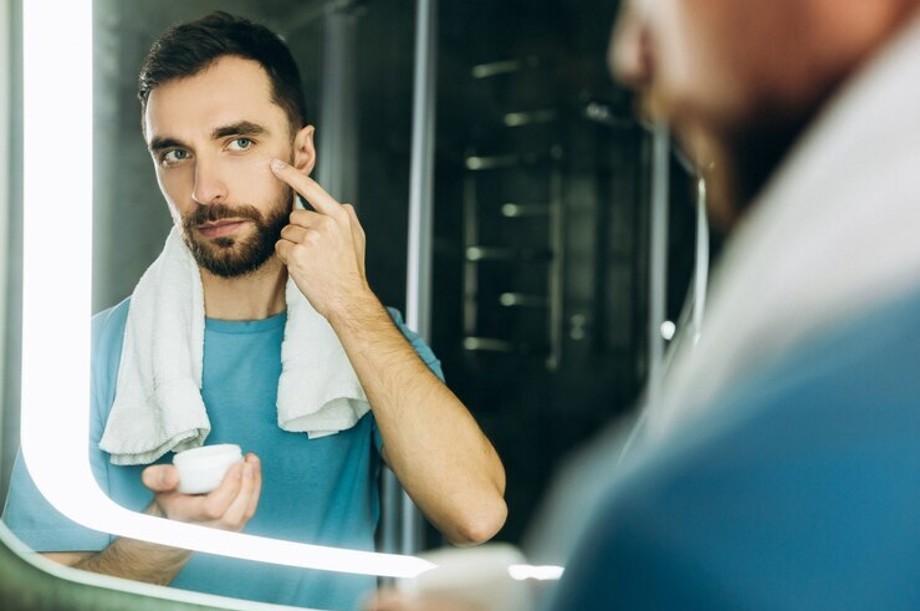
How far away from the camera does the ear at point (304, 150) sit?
3.20ft

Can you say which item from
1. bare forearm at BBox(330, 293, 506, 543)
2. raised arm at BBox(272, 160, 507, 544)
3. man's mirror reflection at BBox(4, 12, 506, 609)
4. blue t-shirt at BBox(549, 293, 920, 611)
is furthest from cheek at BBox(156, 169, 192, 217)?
blue t-shirt at BBox(549, 293, 920, 611)

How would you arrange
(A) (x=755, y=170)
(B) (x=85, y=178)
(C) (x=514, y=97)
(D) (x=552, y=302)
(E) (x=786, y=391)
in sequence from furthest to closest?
(D) (x=552, y=302), (C) (x=514, y=97), (B) (x=85, y=178), (A) (x=755, y=170), (E) (x=786, y=391)

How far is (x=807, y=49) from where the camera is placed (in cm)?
36

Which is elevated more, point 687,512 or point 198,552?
point 687,512

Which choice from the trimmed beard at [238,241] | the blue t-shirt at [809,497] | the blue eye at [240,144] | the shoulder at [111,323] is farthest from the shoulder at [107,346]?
the blue t-shirt at [809,497]

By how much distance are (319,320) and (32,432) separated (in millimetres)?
353

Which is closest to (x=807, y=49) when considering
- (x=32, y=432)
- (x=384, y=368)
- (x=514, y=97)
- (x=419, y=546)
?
(x=384, y=368)

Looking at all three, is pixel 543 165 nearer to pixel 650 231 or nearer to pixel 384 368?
pixel 650 231

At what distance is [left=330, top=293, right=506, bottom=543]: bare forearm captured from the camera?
963 mm

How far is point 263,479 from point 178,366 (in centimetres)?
16

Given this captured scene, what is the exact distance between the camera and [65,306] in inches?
38.9

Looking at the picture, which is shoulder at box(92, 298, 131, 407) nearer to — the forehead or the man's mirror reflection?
the man's mirror reflection

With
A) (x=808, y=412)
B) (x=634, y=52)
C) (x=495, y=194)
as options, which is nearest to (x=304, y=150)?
(x=634, y=52)

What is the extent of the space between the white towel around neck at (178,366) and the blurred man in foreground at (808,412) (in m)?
0.69
